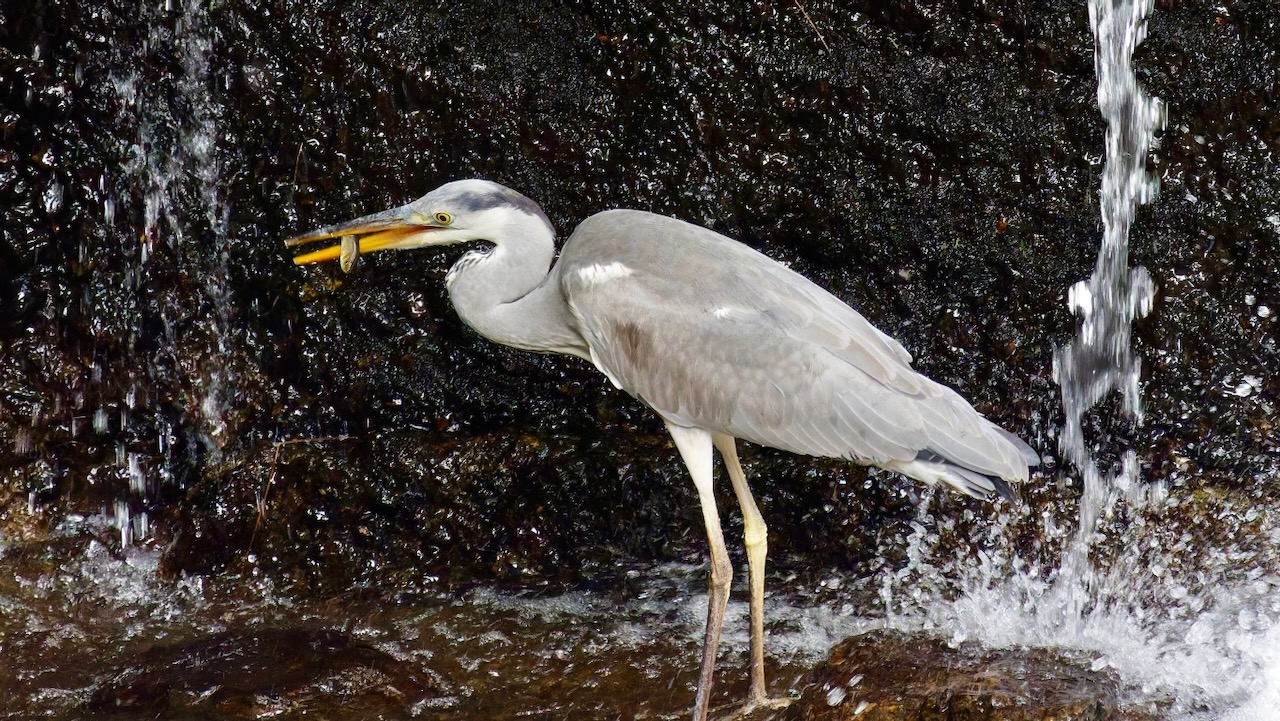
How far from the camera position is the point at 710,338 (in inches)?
125

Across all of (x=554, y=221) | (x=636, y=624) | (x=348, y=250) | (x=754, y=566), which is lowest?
(x=636, y=624)

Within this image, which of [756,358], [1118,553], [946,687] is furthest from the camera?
[1118,553]

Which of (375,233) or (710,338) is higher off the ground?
(375,233)

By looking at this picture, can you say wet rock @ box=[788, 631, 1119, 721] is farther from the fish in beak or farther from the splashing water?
the fish in beak

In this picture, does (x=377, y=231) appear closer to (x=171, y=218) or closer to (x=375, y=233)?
(x=375, y=233)

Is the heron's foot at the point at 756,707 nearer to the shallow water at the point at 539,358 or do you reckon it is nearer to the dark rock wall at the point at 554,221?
the shallow water at the point at 539,358

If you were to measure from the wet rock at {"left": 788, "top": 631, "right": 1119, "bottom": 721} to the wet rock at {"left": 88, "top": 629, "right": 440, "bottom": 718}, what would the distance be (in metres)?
1.06

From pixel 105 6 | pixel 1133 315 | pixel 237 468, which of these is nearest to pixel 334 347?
pixel 237 468

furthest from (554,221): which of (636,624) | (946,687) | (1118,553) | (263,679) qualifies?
(1118,553)

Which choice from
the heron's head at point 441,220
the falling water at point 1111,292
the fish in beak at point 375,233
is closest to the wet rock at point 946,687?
the falling water at point 1111,292

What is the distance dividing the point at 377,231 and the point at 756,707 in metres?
1.54

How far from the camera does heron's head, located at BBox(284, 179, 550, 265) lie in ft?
10.7

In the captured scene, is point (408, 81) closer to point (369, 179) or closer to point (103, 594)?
point (369, 179)

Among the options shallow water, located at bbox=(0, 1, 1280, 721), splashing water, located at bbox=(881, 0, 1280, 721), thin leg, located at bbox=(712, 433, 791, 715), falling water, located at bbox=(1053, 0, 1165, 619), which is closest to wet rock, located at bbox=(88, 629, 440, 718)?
shallow water, located at bbox=(0, 1, 1280, 721)
